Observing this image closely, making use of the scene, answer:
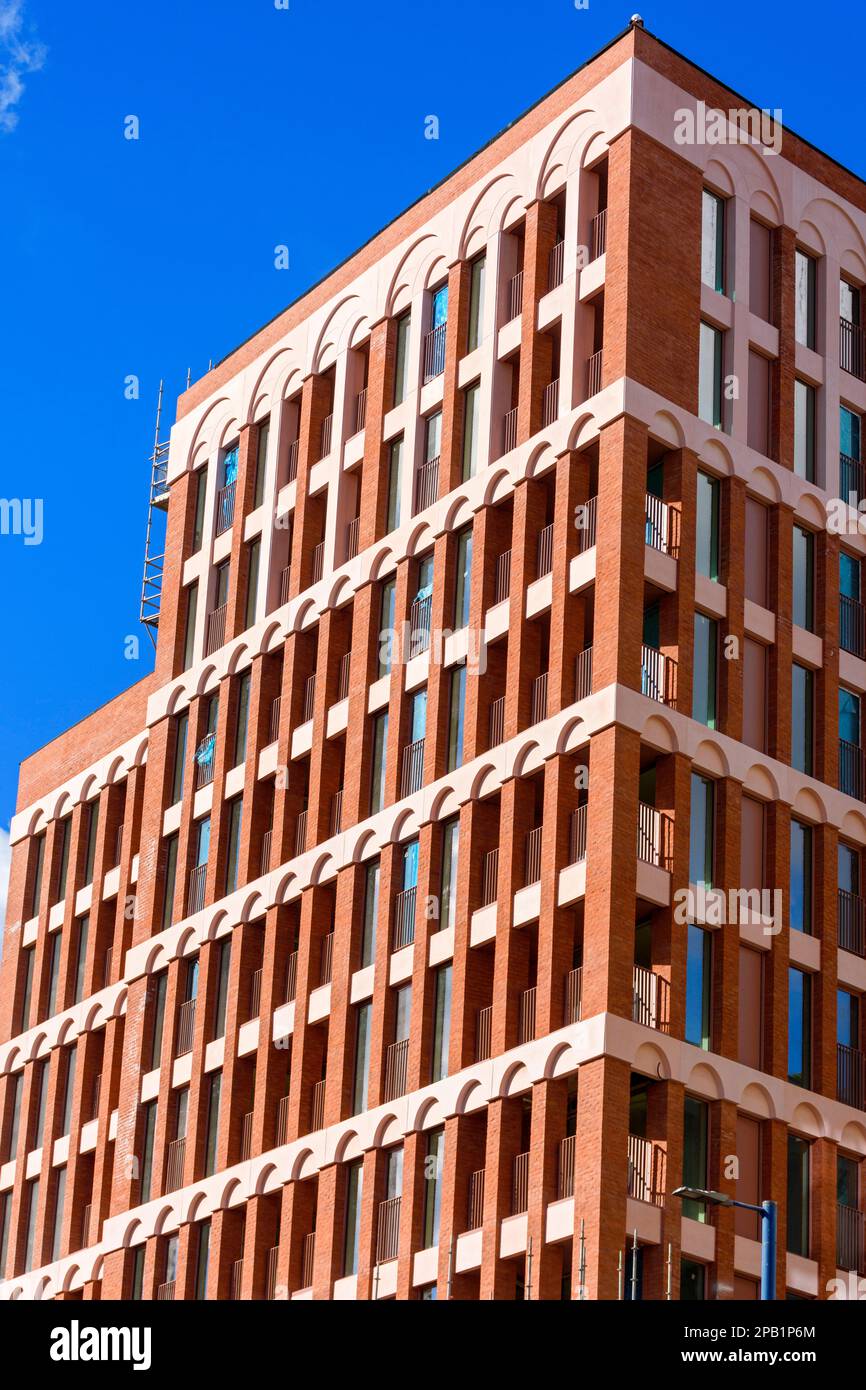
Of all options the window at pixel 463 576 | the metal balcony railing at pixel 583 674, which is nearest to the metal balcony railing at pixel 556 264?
the window at pixel 463 576

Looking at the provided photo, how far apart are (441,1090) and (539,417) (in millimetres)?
14619

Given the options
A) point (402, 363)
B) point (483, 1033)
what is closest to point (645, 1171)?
point (483, 1033)

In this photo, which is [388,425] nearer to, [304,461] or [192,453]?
[304,461]

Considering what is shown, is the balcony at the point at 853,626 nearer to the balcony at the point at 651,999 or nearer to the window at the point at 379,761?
the window at the point at 379,761

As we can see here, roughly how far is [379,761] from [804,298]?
14.3 meters

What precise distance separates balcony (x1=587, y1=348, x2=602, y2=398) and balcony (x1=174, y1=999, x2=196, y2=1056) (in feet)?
62.1

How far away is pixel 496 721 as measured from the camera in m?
58.2

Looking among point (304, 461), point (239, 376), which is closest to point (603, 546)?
point (304, 461)

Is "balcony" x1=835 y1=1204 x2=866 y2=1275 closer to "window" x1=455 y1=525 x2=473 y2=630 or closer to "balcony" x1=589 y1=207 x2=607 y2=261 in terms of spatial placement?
"window" x1=455 y1=525 x2=473 y2=630

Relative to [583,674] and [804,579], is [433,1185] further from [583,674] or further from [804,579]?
[804,579]

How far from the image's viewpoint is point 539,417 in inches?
2335
